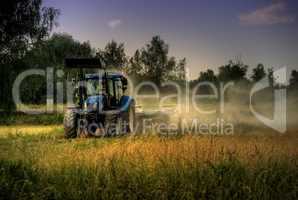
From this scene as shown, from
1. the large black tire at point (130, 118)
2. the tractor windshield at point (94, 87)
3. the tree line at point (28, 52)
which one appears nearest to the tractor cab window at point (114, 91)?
the tractor windshield at point (94, 87)

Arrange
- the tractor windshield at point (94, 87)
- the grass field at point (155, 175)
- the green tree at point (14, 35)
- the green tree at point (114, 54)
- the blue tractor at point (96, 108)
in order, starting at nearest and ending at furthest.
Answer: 1. the grass field at point (155, 175)
2. the blue tractor at point (96, 108)
3. the tractor windshield at point (94, 87)
4. the green tree at point (14, 35)
5. the green tree at point (114, 54)

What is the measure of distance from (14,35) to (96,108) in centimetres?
1979

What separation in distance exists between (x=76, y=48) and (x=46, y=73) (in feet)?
168

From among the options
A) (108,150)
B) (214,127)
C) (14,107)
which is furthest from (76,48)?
(108,150)

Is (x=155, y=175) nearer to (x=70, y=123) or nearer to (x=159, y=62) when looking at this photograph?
(x=70, y=123)

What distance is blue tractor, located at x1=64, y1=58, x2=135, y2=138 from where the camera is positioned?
59.5 feet

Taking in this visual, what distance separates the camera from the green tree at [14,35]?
34.6 meters

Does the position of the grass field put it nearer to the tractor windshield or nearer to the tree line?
the tractor windshield

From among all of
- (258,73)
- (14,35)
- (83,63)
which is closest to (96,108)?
(83,63)

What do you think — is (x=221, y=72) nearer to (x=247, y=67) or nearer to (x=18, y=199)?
(x=247, y=67)

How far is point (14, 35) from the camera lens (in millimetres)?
35625

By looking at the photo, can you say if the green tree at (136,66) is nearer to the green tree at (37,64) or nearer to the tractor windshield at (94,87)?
the green tree at (37,64)

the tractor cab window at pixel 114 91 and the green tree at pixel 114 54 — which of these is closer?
the tractor cab window at pixel 114 91

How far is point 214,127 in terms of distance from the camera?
22.9 m
